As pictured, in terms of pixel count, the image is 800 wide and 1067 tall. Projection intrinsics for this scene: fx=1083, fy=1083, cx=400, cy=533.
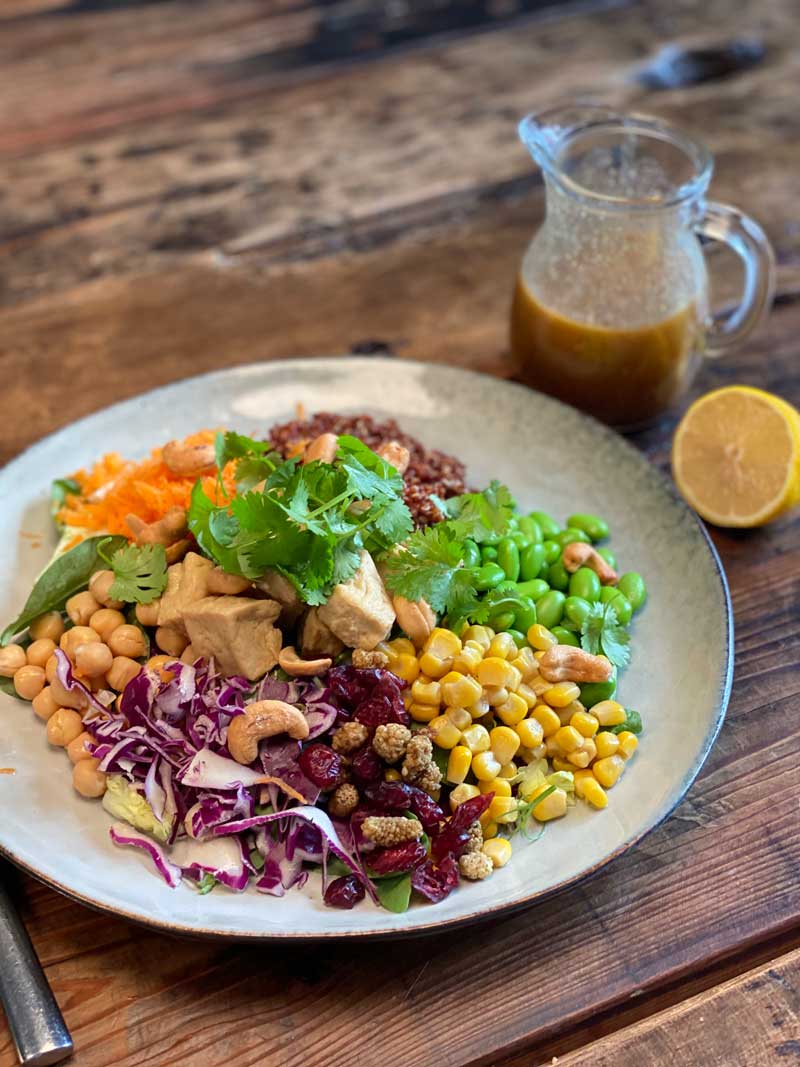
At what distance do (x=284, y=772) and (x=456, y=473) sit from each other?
116cm

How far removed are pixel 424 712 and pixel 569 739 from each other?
36 centimetres

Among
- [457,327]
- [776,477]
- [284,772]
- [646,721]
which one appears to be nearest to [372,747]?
[284,772]

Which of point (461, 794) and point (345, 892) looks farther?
point (461, 794)

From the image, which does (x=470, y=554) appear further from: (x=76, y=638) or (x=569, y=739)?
(x=76, y=638)

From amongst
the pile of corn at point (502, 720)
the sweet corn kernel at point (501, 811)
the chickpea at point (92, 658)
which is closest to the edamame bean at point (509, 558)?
the pile of corn at point (502, 720)

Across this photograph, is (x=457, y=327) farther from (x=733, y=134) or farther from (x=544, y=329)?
(x=733, y=134)

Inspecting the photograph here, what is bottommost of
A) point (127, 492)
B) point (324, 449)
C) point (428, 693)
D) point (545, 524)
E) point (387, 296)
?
point (387, 296)

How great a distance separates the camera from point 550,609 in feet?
9.49

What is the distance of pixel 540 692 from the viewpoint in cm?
271

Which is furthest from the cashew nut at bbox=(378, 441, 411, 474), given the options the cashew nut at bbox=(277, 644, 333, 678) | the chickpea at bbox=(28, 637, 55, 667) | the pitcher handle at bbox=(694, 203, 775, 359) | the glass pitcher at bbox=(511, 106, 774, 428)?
the pitcher handle at bbox=(694, 203, 775, 359)

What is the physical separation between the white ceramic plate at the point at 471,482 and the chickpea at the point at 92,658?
20cm

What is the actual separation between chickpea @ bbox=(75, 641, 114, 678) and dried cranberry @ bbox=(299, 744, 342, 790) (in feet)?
1.92

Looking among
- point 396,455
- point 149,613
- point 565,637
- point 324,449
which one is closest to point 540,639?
point 565,637

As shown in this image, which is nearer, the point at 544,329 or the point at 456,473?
the point at 456,473
